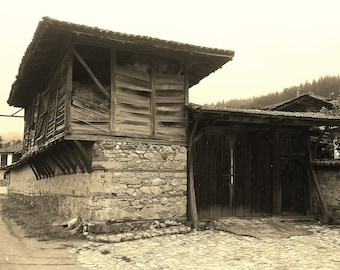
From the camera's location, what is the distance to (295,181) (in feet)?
38.6

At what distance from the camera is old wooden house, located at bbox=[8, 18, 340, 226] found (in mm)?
9016

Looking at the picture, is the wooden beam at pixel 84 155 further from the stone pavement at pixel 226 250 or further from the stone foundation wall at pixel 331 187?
the stone foundation wall at pixel 331 187

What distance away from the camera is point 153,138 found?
31.9 feet

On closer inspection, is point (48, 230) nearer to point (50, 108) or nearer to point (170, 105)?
point (50, 108)

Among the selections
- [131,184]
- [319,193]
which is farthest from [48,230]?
[319,193]

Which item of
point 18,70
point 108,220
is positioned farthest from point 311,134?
point 18,70

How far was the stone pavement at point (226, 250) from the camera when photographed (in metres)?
6.38

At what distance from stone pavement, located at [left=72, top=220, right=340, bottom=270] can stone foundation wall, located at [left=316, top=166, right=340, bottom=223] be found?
152cm

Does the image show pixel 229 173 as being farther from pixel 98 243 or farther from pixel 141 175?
pixel 98 243

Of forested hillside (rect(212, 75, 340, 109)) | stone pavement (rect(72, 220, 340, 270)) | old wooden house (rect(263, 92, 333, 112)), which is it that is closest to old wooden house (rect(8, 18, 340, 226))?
stone pavement (rect(72, 220, 340, 270))

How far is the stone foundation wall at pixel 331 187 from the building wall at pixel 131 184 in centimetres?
460

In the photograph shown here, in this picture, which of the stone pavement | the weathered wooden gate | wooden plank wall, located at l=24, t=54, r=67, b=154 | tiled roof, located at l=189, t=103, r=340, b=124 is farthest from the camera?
the weathered wooden gate

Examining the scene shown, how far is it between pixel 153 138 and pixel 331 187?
580cm

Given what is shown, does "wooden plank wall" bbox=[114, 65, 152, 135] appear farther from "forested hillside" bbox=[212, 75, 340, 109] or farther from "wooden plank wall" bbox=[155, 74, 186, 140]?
"forested hillside" bbox=[212, 75, 340, 109]
